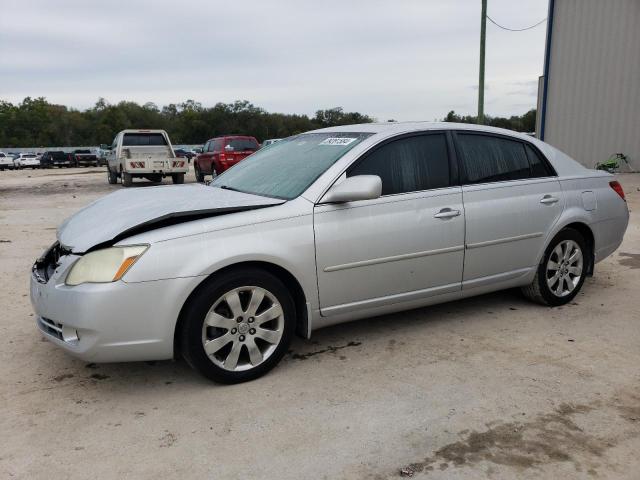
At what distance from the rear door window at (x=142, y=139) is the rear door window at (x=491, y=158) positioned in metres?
15.7

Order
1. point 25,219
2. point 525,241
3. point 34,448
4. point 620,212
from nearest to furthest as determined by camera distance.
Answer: point 34,448 < point 525,241 < point 620,212 < point 25,219

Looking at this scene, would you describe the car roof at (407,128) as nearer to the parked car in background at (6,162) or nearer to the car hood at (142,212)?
the car hood at (142,212)

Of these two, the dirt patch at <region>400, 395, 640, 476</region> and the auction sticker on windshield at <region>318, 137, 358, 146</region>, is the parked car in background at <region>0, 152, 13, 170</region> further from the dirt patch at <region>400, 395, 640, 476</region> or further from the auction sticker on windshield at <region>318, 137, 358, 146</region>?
the dirt patch at <region>400, 395, 640, 476</region>

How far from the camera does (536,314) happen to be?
179 inches

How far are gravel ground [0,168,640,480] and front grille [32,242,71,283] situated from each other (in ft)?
2.08

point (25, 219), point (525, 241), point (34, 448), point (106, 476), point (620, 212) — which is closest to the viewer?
point (106, 476)

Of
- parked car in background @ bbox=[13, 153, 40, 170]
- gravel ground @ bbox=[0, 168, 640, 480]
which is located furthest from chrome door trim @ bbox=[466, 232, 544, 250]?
parked car in background @ bbox=[13, 153, 40, 170]

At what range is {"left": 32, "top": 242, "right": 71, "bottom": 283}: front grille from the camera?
11.1 feet

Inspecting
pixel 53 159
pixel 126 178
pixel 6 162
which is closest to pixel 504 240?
pixel 126 178

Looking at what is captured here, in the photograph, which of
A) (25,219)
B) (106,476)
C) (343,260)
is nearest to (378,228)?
(343,260)

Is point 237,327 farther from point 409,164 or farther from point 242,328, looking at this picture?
point 409,164

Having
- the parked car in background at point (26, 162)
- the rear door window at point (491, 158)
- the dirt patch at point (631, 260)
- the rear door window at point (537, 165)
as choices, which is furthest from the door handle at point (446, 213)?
the parked car in background at point (26, 162)

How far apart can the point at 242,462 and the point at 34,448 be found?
Answer: 3.42ft

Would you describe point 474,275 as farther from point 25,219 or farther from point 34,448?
point 25,219
